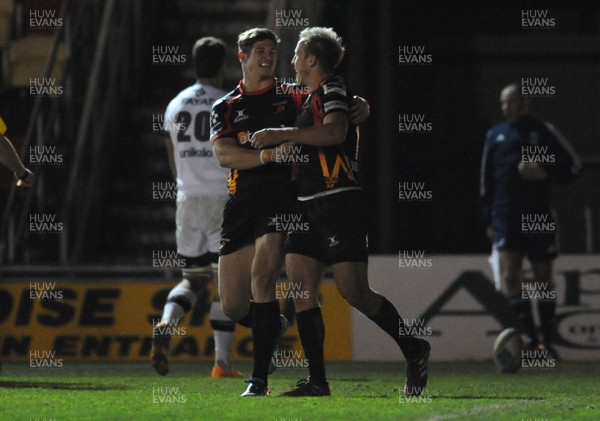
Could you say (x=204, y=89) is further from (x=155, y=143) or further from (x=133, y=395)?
(x=155, y=143)

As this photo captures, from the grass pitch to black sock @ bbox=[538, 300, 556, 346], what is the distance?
54 centimetres

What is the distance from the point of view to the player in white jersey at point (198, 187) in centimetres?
1148

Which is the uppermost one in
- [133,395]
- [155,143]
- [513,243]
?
[155,143]

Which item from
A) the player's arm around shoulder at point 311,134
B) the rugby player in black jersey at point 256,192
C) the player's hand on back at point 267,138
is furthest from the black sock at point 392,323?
the player's hand on back at point 267,138

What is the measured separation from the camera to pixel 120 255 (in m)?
16.0

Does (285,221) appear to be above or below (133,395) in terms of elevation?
above

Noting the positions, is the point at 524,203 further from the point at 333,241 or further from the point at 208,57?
the point at 333,241

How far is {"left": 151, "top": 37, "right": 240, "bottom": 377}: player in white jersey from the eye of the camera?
37.7 feet

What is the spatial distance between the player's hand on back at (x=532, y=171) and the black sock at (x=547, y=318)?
107cm

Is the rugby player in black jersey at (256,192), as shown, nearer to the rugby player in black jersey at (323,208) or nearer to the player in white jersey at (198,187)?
the rugby player in black jersey at (323,208)

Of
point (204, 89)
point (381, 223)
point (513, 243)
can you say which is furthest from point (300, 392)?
point (381, 223)

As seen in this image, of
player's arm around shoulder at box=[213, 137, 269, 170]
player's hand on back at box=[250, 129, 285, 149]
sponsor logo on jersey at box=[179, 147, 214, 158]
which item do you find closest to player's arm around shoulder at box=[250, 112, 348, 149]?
player's hand on back at box=[250, 129, 285, 149]

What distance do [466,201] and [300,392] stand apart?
34.2ft

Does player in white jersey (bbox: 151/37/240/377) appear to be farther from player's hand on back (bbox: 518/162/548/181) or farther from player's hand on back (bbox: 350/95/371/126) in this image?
player's hand on back (bbox: 518/162/548/181)
